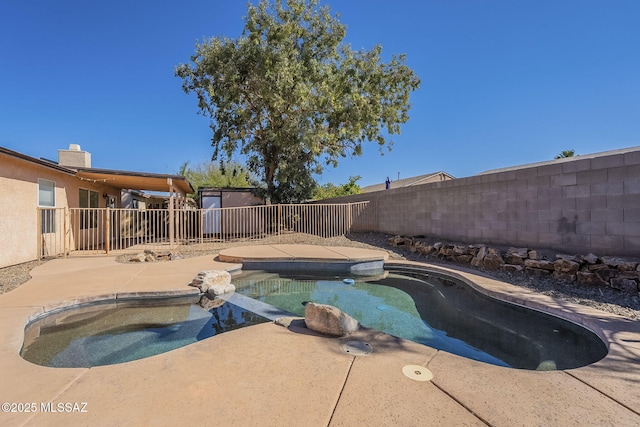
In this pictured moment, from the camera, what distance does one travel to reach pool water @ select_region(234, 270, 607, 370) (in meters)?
2.98

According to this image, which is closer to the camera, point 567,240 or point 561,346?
point 561,346

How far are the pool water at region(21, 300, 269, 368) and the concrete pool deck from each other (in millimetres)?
425

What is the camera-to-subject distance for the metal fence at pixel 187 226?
8312mm

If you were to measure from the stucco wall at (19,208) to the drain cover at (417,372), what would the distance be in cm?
884

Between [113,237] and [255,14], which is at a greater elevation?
[255,14]

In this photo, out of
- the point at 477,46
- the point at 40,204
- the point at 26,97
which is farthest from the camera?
the point at 26,97

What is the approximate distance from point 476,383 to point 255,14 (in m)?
14.0

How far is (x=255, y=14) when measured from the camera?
11555 mm

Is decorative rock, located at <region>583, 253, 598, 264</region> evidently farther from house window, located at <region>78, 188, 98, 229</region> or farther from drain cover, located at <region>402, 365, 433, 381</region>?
house window, located at <region>78, 188, 98, 229</region>

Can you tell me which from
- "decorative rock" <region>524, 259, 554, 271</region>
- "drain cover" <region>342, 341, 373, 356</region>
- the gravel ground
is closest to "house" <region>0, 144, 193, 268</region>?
the gravel ground

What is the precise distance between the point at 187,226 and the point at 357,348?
37.8 feet

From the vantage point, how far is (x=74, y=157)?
456 inches

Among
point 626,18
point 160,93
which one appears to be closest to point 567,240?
point 626,18

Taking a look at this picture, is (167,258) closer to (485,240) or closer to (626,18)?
(485,240)
